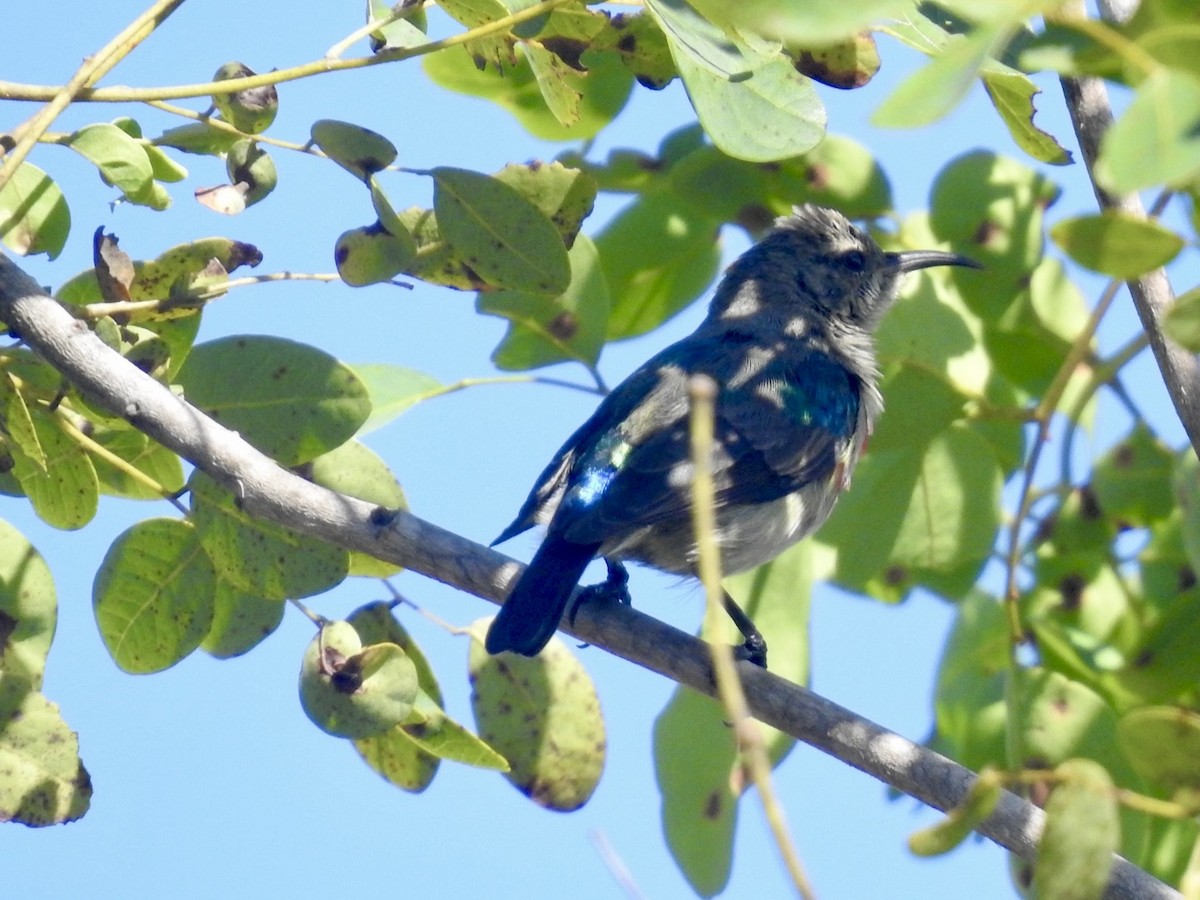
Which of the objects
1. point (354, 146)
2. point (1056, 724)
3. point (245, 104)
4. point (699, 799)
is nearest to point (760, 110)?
point (354, 146)

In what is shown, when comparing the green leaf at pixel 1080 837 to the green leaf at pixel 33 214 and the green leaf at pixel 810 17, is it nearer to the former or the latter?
the green leaf at pixel 810 17

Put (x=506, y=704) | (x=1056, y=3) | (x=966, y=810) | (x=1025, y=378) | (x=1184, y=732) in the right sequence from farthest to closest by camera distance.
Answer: (x=1025, y=378), (x=506, y=704), (x=1184, y=732), (x=966, y=810), (x=1056, y=3)

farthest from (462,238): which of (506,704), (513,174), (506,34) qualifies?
(506,704)

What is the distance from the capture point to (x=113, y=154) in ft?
7.13

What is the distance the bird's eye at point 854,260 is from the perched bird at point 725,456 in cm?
28

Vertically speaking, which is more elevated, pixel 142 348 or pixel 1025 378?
pixel 1025 378

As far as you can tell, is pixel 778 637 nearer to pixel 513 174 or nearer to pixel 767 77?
pixel 513 174

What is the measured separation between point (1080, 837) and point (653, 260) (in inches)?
88.4

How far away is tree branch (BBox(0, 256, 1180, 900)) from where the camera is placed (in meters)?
2.20

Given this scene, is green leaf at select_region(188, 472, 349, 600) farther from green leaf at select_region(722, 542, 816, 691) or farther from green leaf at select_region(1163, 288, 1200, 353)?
green leaf at select_region(1163, 288, 1200, 353)

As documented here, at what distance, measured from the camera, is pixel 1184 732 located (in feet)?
4.97

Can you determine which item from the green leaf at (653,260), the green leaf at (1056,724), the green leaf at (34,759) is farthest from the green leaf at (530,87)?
the green leaf at (34,759)

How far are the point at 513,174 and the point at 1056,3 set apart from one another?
59.6 inches

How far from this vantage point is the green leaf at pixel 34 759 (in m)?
2.20
